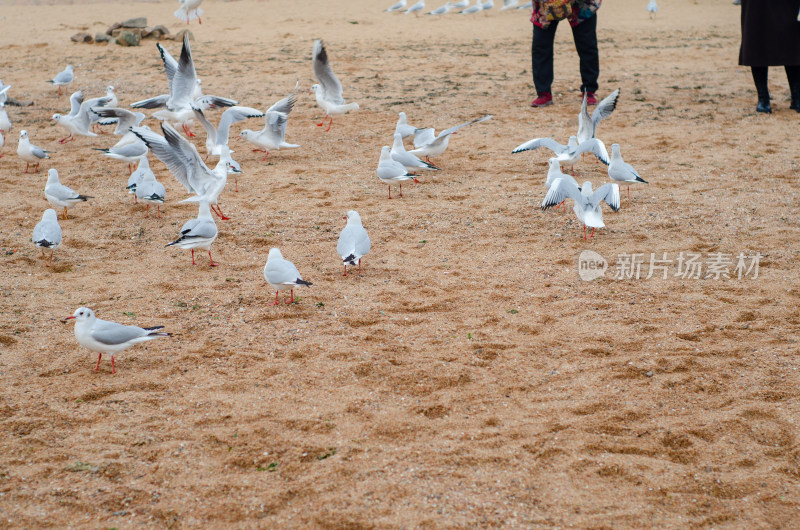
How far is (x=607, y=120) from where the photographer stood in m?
9.27

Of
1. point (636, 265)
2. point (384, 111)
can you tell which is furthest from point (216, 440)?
point (384, 111)

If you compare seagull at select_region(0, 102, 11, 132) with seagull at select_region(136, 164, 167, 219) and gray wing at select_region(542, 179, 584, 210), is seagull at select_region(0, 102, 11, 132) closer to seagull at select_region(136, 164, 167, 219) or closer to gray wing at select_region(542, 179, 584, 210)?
seagull at select_region(136, 164, 167, 219)

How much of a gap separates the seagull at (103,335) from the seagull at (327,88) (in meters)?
5.78

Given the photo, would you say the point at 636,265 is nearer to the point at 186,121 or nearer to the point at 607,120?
the point at 607,120

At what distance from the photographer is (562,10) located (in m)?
9.24

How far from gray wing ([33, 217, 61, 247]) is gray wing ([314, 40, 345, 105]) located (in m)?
4.69

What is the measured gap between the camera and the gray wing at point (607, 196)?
570cm

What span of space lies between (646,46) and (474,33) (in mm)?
4106

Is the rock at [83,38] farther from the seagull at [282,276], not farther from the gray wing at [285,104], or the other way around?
the seagull at [282,276]

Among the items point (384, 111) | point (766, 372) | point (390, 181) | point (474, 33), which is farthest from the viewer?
point (474, 33)

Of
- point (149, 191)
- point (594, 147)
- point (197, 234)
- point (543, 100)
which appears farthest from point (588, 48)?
point (197, 234)

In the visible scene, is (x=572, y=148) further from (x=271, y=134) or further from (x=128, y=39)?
(x=128, y=39)

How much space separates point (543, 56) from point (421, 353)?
22.0ft

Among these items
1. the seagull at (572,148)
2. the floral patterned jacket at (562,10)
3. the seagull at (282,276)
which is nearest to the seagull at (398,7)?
the floral patterned jacket at (562,10)
